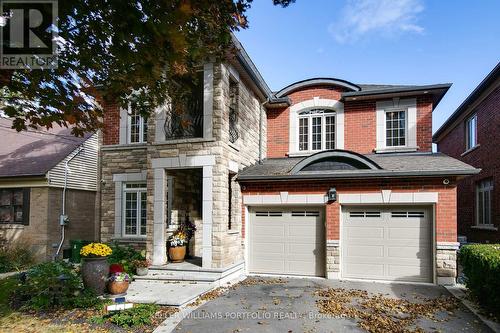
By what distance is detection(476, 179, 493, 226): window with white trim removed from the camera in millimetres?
13516

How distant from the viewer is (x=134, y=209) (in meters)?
12.0

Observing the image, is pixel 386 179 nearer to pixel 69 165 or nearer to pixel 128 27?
pixel 128 27

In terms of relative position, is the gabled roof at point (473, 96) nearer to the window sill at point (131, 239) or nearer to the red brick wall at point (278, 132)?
the red brick wall at point (278, 132)

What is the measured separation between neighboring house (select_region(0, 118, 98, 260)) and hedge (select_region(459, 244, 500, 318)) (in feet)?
41.8

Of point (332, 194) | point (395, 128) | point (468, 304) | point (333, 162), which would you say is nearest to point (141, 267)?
point (332, 194)

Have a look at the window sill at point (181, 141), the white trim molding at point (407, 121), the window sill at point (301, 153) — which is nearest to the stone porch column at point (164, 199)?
the window sill at point (181, 141)

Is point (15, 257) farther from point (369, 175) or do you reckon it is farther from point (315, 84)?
point (315, 84)

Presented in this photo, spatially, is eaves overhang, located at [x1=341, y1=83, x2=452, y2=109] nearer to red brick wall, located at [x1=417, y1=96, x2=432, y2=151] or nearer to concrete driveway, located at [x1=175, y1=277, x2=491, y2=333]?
red brick wall, located at [x1=417, y1=96, x2=432, y2=151]

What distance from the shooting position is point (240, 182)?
1119cm

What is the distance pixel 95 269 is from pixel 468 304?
27.9 ft

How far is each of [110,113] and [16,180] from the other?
441cm

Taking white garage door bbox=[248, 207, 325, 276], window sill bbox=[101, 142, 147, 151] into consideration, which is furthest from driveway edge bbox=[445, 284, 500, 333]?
window sill bbox=[101, 142, 147, 151]

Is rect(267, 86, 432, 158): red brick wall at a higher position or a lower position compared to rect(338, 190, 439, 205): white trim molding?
higher

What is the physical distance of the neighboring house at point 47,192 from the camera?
12.6 m
